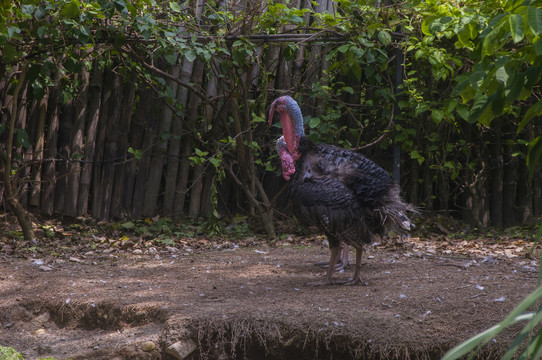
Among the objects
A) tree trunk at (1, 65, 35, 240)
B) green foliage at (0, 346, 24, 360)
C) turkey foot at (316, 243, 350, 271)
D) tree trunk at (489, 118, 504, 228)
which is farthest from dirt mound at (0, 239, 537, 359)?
tree trunk at (489, 118, 504, 228)

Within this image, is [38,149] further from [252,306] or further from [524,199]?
[524,199]

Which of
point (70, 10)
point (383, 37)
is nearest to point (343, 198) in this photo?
point (383, 37)

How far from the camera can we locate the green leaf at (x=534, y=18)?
6.11 ft

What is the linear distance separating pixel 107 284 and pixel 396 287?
8.18 feet

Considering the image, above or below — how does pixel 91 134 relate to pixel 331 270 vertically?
above

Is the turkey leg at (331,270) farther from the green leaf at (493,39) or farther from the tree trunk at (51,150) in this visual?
the tree trunk at (51,150)

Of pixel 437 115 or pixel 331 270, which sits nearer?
pixel 331 270

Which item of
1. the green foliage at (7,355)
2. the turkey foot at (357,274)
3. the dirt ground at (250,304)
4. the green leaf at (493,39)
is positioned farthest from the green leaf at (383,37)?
the green foliage at (7,355)

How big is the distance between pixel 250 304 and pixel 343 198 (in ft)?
3.75

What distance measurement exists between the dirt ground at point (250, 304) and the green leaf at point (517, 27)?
2323mm

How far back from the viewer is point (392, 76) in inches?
305

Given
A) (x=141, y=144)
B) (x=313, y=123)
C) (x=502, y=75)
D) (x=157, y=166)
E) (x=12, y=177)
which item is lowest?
(x=12, y=177)

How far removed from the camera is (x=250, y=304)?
171 inches

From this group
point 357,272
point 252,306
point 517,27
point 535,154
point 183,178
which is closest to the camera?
point 535,154
